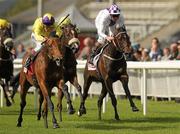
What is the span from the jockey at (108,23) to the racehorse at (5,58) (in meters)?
2.61

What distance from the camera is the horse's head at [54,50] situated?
1409 cm

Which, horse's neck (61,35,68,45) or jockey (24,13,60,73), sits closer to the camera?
jockey (24,13,60,73)

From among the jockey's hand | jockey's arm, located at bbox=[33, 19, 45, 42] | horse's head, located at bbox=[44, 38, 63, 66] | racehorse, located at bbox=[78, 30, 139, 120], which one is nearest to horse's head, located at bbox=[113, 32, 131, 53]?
racehorse, located at bbox=[78, 30, 139, 120]

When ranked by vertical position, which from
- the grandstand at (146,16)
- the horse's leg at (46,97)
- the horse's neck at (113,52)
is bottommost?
the horse's leg at (46,97)

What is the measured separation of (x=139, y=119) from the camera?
1603 cm

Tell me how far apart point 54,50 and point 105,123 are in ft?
6.75

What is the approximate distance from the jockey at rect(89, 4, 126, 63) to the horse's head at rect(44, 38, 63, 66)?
6.29ft

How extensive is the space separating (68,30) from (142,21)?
28.5 m

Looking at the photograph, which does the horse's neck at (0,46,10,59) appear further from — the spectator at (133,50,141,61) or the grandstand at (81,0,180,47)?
the grandstand at (81,0,180,47)

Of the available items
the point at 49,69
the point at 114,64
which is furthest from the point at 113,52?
the point at 49,69

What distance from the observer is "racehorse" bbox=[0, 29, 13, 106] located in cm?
1852

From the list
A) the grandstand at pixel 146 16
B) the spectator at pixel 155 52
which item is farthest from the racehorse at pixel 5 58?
the grandstand at pixel 146 16

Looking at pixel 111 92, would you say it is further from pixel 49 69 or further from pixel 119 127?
pixel 49 69

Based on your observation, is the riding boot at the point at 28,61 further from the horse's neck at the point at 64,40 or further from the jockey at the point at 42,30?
the horse's neck at the point at 64,40
